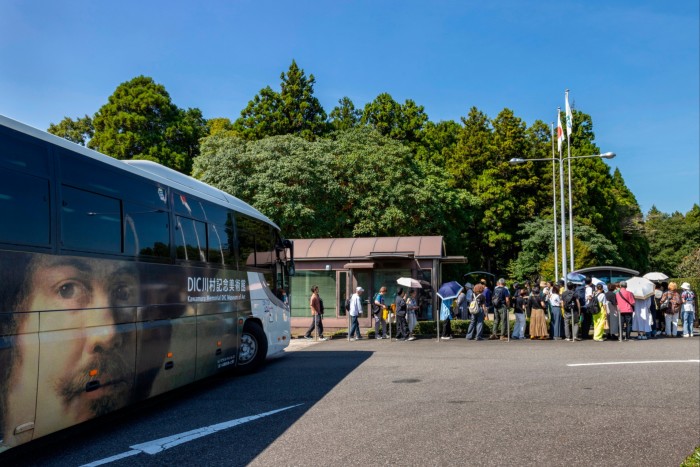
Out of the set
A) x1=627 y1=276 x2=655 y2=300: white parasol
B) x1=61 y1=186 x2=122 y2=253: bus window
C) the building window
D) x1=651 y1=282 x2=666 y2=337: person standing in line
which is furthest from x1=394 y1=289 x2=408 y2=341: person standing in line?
x1=61 y1=186 x2=122 y2=253: bus window

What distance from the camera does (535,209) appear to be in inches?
1954

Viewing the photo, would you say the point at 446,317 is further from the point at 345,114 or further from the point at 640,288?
the point at 345,114

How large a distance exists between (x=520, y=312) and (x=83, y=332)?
15.2 meters

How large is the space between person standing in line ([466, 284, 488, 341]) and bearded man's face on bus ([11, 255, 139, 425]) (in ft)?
43.0

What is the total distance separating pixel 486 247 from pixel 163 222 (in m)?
42.6

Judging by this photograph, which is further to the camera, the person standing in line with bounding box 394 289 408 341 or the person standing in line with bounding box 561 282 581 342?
the person standing in line with bounding box 394 289 408 341

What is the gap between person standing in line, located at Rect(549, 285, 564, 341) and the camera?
18906mm

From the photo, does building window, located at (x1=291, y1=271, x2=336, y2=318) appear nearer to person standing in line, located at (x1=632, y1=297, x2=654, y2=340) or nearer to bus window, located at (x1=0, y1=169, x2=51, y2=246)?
person standing in line, located at (x1=632, y1=297, x2=654, y2=340)

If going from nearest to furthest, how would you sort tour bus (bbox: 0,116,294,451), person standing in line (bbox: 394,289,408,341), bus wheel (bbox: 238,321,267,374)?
tour bus (bbox: 0,116,294,451) → bus wheel (bbox: 238,321,267,374) → person standing in line (bbox: 394,289,408,341)

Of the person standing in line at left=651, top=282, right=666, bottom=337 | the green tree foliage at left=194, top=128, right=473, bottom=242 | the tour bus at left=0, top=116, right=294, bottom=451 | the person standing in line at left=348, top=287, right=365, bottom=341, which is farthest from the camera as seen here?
the green tree foliage at left=194, top=128, right=473, bottom=242

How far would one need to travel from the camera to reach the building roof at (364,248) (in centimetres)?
2516

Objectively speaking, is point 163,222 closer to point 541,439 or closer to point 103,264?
point 103,264

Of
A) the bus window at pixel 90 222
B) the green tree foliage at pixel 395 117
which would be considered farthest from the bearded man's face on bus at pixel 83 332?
the green tree foliage at pixel 395 117

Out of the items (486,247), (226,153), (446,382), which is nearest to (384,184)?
(226,153)
